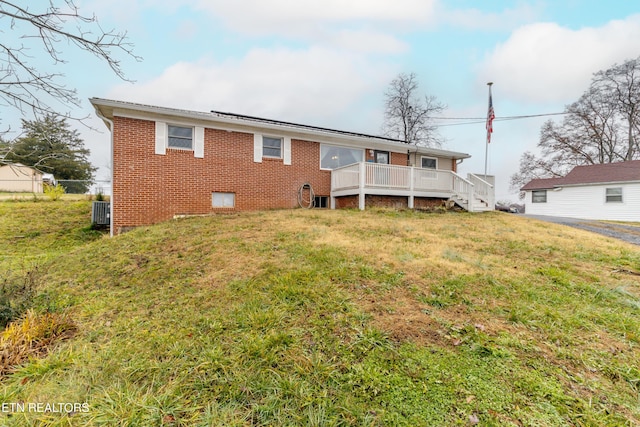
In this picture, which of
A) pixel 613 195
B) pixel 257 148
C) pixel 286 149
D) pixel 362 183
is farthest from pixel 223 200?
pixel 613 195

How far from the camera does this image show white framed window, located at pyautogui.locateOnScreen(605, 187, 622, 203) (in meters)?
18.7

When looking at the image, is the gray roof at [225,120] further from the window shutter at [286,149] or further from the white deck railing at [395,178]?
the white deck railing at [395,178]

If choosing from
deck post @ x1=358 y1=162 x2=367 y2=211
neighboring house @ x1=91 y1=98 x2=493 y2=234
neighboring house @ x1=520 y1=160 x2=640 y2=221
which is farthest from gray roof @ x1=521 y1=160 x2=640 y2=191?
deck post @ x1=358 y1=162 x2=367 y2=211

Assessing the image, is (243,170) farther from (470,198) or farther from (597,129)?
(597,129)

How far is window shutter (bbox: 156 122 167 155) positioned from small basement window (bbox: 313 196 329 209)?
5.70m

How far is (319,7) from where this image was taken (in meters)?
8.77

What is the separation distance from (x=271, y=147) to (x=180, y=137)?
3051 millimetres

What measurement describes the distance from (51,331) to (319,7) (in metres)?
9.79

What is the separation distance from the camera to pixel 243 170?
10.3 m

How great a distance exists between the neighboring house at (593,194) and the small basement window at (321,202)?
1949cm

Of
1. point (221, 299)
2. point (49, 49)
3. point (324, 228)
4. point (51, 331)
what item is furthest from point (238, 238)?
point (49, 49)

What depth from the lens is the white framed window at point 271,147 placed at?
1069 cm

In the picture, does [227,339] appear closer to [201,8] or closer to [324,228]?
[324,228]

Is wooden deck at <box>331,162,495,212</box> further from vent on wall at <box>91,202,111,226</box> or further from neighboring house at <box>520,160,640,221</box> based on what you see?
neighboring house at <box>520,160,640,221</box>
